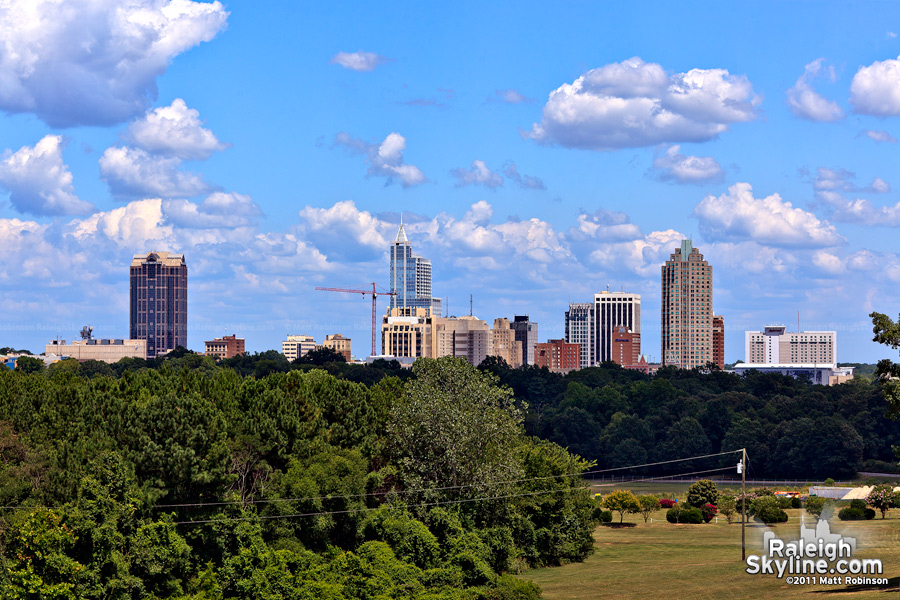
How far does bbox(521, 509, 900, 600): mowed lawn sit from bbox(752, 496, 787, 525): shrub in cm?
115

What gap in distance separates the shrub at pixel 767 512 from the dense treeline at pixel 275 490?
56.3ft

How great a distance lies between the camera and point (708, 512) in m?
86.9

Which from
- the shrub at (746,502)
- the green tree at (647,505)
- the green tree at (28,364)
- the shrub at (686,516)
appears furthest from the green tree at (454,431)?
the green tree at (28,364)

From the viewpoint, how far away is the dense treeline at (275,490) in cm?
4934

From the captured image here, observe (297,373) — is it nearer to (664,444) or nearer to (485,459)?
(485,459)

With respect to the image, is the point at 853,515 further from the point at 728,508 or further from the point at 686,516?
the point at 686,516

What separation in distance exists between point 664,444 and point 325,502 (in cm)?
10438

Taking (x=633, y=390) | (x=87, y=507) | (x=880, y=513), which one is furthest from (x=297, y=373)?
(x=633, y=390)

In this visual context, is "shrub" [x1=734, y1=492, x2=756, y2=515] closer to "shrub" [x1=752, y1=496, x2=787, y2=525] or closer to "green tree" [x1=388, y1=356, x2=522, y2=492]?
"shrub" [x1=752, y1=496, x2=787, y2=525]

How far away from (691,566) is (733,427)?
101m

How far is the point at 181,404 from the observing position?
57469mm

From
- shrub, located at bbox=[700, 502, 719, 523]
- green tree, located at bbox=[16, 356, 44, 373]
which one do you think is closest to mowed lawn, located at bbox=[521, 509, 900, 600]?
shrub, located at bbox=[700, 502, 719, 523]

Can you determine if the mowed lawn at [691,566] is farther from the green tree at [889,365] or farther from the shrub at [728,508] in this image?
the green tree at [889,365]

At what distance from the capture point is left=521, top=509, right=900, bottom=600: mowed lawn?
4825 cm
